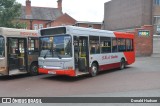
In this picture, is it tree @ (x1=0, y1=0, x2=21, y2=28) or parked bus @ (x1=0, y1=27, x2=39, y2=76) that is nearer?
parked bus @ (x1=0, y1=27, x2=39, y2=76)

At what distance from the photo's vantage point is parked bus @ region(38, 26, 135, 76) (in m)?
12.8

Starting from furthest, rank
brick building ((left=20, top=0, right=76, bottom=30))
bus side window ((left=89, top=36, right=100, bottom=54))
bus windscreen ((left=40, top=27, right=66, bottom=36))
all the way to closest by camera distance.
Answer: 1. brick building ((left=20, top=0, right=76, bottom=30))
2. bus side window ((left=89, top=36, right=100, bottom=54))
3. bus windscreen ((left=40, top=27, right=66, bottom=36))

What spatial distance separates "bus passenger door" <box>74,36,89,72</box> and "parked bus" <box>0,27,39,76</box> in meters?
2.95

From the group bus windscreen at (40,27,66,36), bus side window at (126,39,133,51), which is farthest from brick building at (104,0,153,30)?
bus windscreen at (40,27,66,36)

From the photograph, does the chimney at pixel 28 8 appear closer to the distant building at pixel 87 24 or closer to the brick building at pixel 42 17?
the brick building at pixel 42 17

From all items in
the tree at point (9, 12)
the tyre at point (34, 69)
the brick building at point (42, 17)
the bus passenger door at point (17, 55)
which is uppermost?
the brick building at point (42, 17)

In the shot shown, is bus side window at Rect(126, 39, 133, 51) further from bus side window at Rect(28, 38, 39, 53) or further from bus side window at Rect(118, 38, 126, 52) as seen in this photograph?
bus side window at Rect(28, 38, 39, 53)

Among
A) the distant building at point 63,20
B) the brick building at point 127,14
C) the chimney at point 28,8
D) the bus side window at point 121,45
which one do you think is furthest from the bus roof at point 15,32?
the chimney at point 28,8

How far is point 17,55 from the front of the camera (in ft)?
47.2

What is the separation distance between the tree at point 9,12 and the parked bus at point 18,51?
2131 cm

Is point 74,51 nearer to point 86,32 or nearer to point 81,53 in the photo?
point 81,53

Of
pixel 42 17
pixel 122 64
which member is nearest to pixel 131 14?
pixel 42 17

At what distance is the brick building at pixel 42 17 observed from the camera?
214 ft

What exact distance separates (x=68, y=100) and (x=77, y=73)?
456 cm
